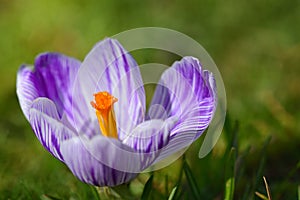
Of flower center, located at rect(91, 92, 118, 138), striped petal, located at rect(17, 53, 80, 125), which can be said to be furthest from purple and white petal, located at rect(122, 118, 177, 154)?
striped petal, located at rect(17, 53, 80, 125)

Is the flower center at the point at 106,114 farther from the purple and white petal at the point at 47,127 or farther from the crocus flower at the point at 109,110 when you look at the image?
the purple and white petal at the point at 47,127

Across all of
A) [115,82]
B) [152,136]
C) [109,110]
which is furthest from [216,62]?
[152,136]

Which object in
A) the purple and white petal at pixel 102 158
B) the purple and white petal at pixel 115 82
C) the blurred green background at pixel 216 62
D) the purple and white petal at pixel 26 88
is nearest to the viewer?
the purple and white petal at pixel 102 158

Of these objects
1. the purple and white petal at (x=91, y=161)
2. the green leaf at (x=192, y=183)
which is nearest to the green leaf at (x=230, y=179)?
the green leaf at (x=192, y=183)

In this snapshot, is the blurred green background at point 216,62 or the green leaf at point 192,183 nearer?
the green leaf at point 192,183

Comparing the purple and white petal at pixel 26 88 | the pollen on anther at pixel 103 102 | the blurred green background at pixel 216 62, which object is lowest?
the blurred green background at pixel 216 62

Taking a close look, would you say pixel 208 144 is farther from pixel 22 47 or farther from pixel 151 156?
pixel 22 47

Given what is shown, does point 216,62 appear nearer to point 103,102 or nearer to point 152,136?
point 103,102
